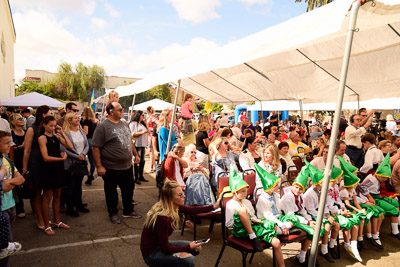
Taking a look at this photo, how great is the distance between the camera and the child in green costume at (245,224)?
3.18m

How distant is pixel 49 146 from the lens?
407 centimetres

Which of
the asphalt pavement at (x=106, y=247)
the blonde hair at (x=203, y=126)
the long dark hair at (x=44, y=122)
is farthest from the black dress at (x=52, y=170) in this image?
the blonde hair at (x=203, y=126)

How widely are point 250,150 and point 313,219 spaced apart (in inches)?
94.7

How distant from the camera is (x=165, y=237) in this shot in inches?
103

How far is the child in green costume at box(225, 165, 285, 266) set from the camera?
3177 mm

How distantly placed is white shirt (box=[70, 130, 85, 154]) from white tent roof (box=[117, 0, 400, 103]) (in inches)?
72.3

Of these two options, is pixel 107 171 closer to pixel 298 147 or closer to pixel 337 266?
pixel 337 266

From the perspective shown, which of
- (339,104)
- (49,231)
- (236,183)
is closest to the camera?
(339,104)

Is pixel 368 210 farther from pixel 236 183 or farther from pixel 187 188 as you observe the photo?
pixel 187 188

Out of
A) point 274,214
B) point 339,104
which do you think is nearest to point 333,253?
point 274,214

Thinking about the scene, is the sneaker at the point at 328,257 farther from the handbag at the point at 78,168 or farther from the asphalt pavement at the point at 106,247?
the handbag at the point at 78,168

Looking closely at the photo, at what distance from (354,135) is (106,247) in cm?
560

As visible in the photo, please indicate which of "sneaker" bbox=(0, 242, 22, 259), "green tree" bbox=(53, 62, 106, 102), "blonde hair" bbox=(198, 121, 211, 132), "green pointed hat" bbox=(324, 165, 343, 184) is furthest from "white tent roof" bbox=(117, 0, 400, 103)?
"green tree" bbox=(53, 62, 106, 102)

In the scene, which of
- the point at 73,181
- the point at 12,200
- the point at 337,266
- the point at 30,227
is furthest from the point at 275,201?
the point at 30,227
